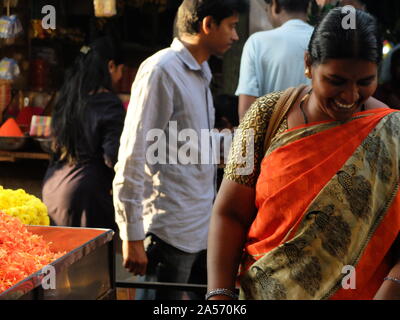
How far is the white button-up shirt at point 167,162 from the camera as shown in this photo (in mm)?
2119

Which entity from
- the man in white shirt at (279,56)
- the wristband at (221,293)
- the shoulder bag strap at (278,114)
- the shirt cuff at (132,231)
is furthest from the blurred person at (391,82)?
the wristband at (221,293)

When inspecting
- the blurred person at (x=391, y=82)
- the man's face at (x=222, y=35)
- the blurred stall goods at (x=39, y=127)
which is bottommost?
the blurred stall goods at (x=39, y=127)

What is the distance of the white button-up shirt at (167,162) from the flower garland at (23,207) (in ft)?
1.21

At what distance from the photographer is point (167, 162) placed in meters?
2.29

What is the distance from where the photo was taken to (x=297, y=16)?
106 inches

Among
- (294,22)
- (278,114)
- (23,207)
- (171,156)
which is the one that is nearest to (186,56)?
(171,156)

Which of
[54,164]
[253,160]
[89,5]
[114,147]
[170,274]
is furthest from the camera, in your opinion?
[89,5]

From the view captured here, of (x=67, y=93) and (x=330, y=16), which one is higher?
(x=330, y=16)

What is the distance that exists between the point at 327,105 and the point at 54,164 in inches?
69.0

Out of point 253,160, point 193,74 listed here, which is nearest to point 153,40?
point 193,74

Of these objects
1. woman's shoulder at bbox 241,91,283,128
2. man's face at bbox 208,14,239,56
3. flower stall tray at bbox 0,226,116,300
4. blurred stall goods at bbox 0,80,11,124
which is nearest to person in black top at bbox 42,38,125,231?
man's face at bbox 208,14,239,56

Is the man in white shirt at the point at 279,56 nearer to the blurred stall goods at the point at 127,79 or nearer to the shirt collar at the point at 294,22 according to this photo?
the shirt collar at the point at 294,22

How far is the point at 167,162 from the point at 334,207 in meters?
1.04

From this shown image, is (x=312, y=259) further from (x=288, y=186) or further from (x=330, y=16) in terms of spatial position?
(x=330, y=16)
